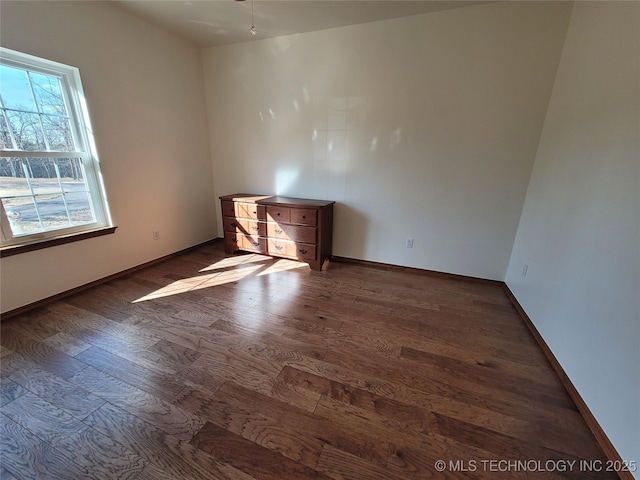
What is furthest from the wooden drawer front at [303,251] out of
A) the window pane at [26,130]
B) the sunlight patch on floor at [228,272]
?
the window pane at [26,130]

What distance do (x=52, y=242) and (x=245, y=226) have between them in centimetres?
172

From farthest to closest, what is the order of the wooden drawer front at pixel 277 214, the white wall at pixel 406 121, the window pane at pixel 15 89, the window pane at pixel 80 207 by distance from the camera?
the wooden drawer front at pixel 277 214
the window pane at pixel 80 207
the white wall at pixel 406 121
the window pane at pixel 15 89

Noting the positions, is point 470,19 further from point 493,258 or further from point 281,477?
point 281,477

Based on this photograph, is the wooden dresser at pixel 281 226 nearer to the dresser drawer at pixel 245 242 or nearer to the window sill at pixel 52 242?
the dresser drawer at pixel 245 242

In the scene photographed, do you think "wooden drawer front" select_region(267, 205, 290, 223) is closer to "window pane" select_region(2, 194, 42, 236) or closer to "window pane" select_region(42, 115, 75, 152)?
"window pane" select_region(42, 115, 75, 152)

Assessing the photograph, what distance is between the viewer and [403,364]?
1665 mm

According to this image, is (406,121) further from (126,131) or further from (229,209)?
(126,131)

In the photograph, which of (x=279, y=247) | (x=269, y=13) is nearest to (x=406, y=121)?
(x=269, y=13)

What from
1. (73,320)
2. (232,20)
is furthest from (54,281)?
(232,20)

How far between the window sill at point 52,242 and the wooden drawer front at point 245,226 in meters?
1.16

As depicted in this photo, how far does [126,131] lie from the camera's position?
104 inches

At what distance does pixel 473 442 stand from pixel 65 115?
3.74 m

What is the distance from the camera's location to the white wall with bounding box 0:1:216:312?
2057 mm

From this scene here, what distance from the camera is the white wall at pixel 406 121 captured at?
229 cm
